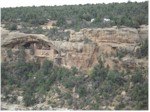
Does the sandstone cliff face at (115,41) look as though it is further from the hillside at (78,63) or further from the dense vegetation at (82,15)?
the dense vegetation at (82,15)

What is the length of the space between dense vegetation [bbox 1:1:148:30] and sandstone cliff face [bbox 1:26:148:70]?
165 centimetres

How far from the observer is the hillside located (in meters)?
39.6

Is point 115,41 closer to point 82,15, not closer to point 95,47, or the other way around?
point 95,47

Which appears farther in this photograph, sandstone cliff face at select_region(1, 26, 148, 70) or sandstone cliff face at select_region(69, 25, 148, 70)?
sandstone cliff face at select_region(1, 26, 148, 70)

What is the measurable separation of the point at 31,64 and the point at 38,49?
1.24 m

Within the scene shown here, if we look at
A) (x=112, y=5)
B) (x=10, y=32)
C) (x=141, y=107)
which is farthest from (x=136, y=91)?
(x=112, y=5)

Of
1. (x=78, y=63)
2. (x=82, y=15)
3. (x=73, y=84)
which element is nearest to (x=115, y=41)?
(x=78, y=63)

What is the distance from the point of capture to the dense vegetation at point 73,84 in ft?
127

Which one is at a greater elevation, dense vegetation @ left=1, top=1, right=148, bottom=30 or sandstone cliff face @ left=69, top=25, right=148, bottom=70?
dense vegetation @ left=1, top=1, right=148, bottom=30

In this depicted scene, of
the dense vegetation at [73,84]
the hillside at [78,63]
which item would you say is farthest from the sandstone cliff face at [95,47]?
the dense vegetation at [73,84]

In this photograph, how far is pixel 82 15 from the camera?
5059cm

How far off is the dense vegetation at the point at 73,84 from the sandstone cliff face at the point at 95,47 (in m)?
0.56

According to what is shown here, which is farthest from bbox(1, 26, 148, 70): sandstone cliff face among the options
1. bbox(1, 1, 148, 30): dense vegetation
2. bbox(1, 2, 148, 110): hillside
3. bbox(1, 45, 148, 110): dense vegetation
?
bbox(1, 1, 148, 30): dense vegetation

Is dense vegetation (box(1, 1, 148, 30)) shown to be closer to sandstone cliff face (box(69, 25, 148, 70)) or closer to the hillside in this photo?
the hillside
